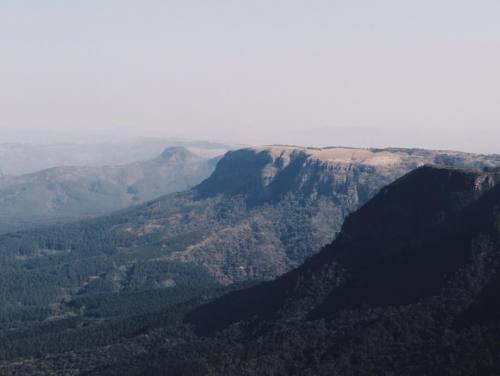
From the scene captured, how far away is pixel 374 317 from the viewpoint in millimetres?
161625

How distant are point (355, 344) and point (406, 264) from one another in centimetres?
3466

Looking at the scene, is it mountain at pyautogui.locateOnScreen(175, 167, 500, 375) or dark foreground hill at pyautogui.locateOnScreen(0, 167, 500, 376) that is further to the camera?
dark foreground hill at pyautogui.locateOnScreen(0, 167, 500, 376)

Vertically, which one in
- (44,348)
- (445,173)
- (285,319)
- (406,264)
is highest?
(445,173)

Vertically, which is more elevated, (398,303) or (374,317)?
(398,303)

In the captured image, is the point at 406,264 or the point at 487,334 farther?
the point at 406,264

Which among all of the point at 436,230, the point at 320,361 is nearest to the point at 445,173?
the point at 436,230

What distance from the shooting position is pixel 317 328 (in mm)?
166500

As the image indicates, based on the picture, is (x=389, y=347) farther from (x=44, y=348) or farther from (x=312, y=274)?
(x=44, y=348)

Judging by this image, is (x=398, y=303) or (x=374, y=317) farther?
(x=398, y=303)

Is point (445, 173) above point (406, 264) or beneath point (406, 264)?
above

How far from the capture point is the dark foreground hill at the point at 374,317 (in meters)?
143

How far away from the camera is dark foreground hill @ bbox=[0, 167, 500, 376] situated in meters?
143

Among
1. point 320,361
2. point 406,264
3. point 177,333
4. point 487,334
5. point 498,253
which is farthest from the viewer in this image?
point 177,333

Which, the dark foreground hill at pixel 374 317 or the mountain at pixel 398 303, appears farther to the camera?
the dark foreground hill at pixel 374 317
